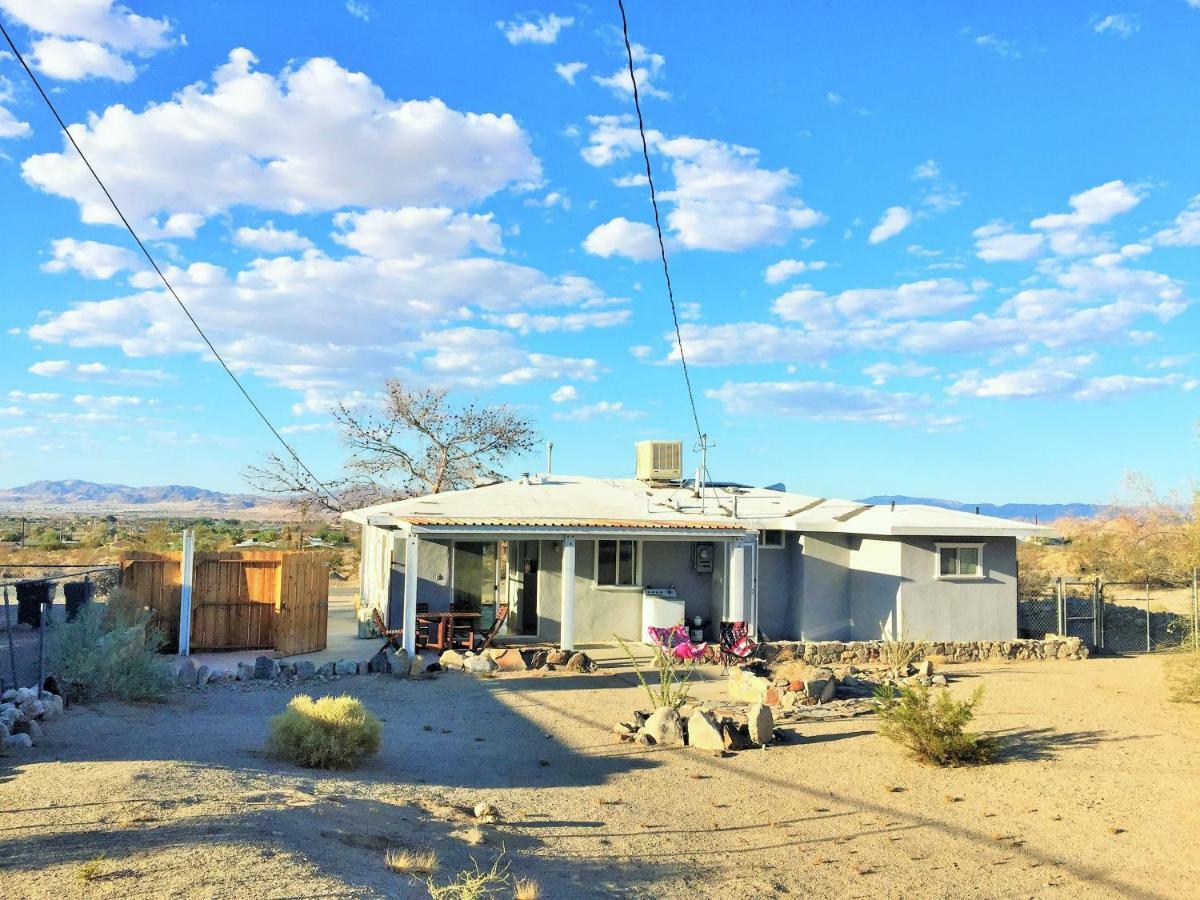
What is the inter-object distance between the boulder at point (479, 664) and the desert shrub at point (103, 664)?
14.1 feet

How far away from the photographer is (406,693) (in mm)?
12922

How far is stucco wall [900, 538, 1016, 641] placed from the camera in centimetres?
1714

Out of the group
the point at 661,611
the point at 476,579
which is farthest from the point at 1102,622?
the point at 476,579

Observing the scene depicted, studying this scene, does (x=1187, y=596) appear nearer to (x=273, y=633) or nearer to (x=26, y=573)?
(x=273, y=633)

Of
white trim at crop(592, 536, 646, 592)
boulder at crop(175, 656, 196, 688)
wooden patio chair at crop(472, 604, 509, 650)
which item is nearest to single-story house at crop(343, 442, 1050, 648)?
white trim at crop(592, 536, 646, 592)

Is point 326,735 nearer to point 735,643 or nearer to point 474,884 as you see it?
point 474,884

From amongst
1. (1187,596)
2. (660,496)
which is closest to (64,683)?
(660,496)

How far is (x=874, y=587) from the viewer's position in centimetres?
1756

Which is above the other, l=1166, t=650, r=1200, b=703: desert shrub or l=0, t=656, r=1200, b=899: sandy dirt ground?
l=1166, t=650, r=1200, b=703: desert shrub

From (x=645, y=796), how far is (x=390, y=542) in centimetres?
1078

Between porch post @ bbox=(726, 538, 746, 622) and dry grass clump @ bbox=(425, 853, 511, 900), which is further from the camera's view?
porch post @ bbox=(726, 538, 746, 622)

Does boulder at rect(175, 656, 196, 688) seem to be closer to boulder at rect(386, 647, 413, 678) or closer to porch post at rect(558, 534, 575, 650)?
boulder at rect(386, 647, 413, 678)

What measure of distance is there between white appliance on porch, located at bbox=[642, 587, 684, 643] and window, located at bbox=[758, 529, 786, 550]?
2364 millimetres

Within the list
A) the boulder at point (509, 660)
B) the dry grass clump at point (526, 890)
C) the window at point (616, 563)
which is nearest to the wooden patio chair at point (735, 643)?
the window at point (616, 563)
